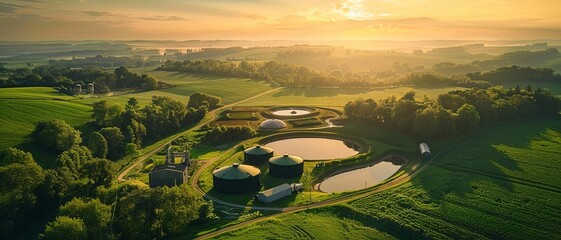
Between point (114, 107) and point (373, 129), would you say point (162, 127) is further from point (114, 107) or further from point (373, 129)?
point (373, 129)

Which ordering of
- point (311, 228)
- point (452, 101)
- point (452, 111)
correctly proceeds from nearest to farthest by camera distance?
point (311, 228) → point (452, 111) → point (452, 101)

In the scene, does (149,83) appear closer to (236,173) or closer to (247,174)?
(236,173)

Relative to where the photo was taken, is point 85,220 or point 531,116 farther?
point 531,116

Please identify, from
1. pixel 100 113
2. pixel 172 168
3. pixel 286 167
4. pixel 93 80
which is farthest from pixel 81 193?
pixel 93 80

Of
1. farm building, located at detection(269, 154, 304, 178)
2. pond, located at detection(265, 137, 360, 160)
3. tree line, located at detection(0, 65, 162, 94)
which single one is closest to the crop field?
farm building, located at detection(269, 154, 304, 178)

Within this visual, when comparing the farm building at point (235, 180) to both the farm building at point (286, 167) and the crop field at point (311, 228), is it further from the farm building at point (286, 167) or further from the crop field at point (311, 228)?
the crop field at point (311, 228)

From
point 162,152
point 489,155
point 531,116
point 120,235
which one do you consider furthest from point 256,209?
point 531,116
